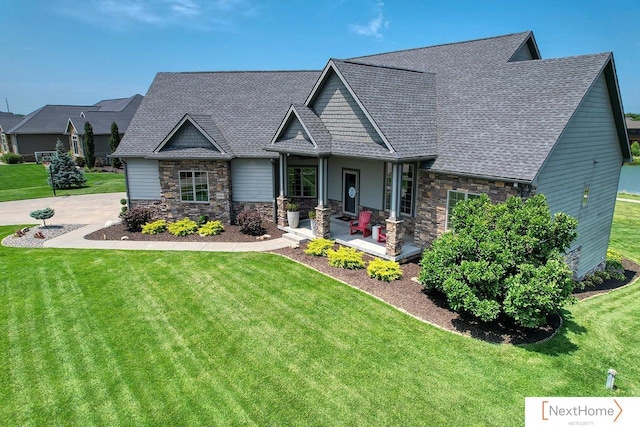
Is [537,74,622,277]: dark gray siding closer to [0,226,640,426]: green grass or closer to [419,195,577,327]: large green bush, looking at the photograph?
[419,195,577,327]: large green bush

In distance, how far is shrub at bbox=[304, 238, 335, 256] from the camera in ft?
48.2

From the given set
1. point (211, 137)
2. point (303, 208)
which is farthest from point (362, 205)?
point (211, 137)

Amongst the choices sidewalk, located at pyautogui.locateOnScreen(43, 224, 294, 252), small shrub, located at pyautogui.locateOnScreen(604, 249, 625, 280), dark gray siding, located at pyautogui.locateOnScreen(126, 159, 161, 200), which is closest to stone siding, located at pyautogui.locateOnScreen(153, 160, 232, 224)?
dark gray siding, located at pyautogui.locateOnScreen(126, 159, 161, 200)

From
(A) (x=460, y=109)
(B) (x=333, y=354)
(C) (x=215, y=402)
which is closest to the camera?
(C) (x=215, y=402)

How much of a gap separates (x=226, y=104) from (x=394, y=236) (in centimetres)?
1252

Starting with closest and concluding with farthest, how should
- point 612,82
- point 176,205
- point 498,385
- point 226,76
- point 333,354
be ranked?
point 498,385 → point 333,354 → point 612,82 → point 176,205 → point 226,76

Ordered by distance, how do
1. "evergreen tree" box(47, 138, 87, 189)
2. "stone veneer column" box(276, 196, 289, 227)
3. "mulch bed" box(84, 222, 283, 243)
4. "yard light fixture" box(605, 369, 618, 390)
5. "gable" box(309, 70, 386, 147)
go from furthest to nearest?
"evergreen tree" box(47, 138, 87, 189)
"stone veneer column" box(276, 196, 289, 227)
"mulch bed" box(84, 222, 283, 243)
"gable" box(309, 70, 386, 147)
"yard light fixture" box(605, 369, 618, 390)

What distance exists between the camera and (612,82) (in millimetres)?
13211

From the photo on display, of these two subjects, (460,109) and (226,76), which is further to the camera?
(226,76)

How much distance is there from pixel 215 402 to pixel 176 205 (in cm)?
1303

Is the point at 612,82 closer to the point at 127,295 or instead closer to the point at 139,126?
the point at 127,295

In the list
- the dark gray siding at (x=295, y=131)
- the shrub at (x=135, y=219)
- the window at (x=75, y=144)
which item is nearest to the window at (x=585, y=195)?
the dark gray siding at (x=295, y=131)

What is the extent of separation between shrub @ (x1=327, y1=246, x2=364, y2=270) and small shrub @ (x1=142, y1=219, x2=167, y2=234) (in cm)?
870

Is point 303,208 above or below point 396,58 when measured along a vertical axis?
below
